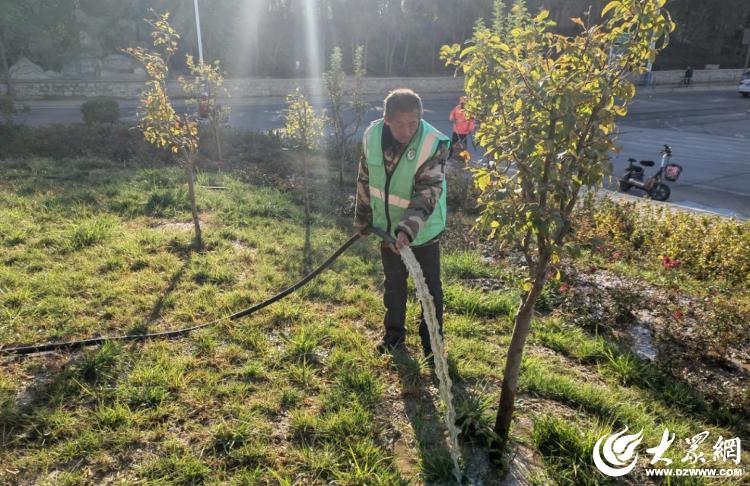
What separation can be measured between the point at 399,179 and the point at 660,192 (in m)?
8.94

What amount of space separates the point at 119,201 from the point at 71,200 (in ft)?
1.87

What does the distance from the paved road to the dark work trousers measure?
3.48 meters

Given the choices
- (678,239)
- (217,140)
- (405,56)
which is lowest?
Result: (678,239)

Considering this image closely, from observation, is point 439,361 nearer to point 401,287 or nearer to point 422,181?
point 401,287

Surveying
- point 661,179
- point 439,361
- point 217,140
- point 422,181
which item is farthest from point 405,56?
point 439,361

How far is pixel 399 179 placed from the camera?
10.4ft

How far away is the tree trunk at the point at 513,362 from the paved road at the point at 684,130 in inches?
155

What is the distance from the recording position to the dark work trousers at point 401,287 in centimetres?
337

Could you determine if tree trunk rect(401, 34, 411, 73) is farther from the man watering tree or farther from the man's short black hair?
the man's short black hair

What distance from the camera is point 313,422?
2906 mm

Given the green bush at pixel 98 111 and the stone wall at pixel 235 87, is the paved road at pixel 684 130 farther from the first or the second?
the green bush at pixel 98 111

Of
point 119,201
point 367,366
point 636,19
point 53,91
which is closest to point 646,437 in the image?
point 367,366

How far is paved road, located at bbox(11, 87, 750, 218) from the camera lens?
36.0 ft

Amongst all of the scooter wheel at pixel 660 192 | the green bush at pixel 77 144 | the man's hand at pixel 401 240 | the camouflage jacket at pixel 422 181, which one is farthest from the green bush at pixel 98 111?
the scooter wheel at pixel 660 192
